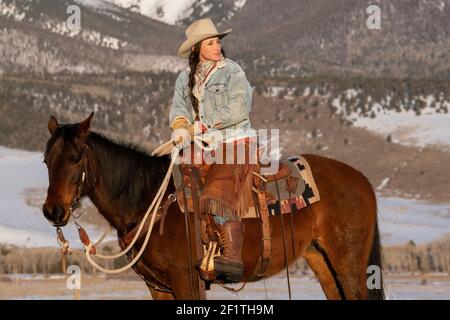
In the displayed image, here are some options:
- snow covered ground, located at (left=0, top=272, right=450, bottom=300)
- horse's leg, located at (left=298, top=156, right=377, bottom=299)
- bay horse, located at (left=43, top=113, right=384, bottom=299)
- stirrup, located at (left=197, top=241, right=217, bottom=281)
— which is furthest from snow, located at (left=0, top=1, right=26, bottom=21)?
stirrup, located at (left=197, top=241, right=217, bottom=281)

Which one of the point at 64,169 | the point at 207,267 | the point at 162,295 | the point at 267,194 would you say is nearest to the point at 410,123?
the point at 267,194

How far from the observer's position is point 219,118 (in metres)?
10.8

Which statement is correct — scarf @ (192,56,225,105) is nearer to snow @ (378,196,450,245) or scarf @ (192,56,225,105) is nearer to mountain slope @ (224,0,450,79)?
snow @ (378,196,450,245)

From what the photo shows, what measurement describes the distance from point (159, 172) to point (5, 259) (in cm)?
1689

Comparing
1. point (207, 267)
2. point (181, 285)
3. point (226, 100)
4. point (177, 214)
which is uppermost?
point (226, 100)

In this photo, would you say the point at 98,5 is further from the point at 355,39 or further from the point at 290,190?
the point at 290,190

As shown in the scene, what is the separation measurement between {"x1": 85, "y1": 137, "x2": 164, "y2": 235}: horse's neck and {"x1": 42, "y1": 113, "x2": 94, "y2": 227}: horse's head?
31cm

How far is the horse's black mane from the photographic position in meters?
10.9

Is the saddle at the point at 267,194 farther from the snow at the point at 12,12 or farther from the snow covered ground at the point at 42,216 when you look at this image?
the snow at the point at 12,12

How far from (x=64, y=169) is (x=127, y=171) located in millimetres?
899

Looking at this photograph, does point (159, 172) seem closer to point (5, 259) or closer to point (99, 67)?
point (5, 259)

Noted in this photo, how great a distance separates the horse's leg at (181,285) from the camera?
1057 centimetres

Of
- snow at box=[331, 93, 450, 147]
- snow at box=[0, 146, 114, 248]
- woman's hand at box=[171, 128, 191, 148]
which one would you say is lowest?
snow at box=[0, 146, 114, 248]

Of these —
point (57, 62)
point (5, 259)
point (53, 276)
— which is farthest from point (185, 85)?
point (57, 62)
